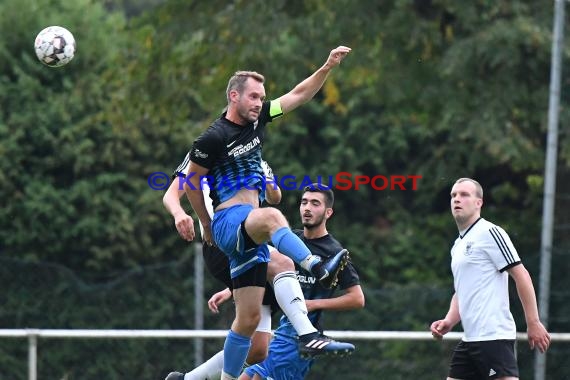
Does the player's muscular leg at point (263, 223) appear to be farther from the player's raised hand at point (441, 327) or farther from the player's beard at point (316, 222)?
the player's raised hand at point (441, 327)

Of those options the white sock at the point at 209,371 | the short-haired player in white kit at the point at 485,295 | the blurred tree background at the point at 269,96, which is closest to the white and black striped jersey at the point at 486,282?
the short-haired player in white kit at the point at 485,295

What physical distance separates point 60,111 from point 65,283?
5894mm

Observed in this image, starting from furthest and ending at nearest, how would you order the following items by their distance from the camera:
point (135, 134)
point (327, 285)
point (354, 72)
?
point (135, 134)
point (354, 72)
point (327, 285)

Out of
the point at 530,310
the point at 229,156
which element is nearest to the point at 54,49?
the point at 229,156

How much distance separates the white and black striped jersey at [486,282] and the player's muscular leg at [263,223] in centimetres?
129

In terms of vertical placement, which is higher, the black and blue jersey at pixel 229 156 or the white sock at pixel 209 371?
the black and blue jersey at pixel 229 156

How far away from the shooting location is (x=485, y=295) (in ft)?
22.4

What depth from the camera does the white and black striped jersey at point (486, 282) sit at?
22.3 feet

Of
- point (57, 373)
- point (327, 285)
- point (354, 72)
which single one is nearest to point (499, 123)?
point (354, 72)

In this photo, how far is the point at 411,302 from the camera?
10.8 meters

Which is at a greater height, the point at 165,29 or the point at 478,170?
the point at 165,29

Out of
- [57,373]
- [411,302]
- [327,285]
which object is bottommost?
[57,373]

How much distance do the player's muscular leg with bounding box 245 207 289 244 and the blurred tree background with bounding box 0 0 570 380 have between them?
19.6ft

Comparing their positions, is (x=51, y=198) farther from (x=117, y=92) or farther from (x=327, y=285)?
(x=327, y=285)
